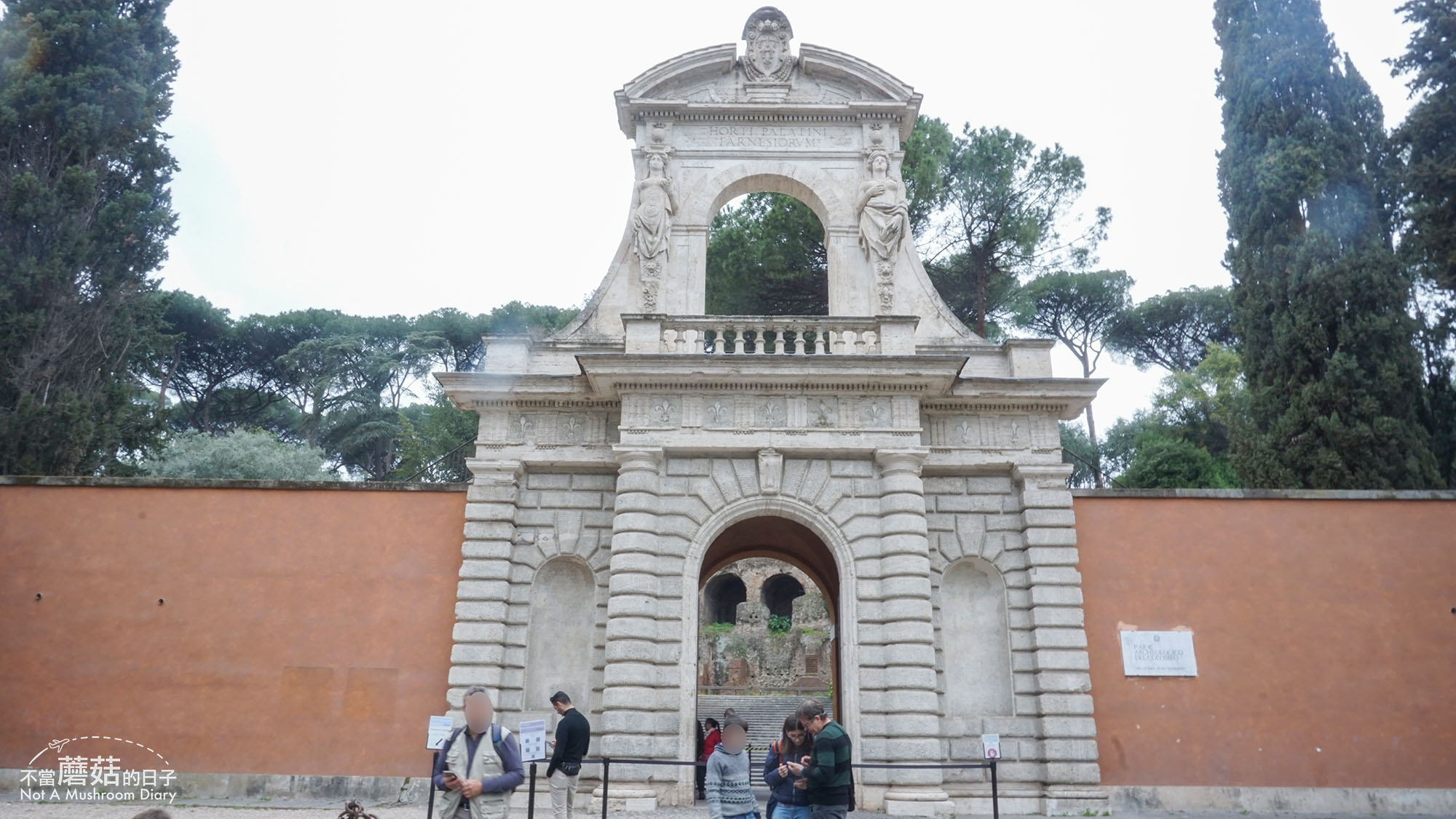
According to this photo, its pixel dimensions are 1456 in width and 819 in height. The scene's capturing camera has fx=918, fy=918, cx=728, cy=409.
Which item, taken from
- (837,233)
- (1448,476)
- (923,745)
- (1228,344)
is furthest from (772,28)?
(1228,344)

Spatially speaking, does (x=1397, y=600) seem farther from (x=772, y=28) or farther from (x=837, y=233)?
(x=772, y=28)

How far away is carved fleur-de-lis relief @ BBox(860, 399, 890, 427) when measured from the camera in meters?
13.5

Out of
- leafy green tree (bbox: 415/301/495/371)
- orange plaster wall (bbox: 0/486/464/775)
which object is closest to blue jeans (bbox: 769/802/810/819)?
orange plaster wall (bbox: 0/486/464/775)


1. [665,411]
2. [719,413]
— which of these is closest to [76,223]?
[665,411]

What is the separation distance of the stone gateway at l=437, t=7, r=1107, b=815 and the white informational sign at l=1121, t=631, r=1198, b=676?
2.94 feet

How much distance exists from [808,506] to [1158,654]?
5567 millimetres

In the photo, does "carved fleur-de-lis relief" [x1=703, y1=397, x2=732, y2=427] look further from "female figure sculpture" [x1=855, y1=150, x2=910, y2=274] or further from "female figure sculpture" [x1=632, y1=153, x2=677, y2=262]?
"female figure sculpture" [x1=855, y1=150, x2=910, y2=274]

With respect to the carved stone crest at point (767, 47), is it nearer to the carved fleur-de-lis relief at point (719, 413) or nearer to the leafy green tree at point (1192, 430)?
the carved fleur-de-lis relief at point (719, 413)

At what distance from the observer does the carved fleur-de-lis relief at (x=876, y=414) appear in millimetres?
13508

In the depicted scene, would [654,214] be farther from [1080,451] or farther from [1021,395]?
[1080,451]

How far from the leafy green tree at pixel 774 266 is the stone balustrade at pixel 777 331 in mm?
13376

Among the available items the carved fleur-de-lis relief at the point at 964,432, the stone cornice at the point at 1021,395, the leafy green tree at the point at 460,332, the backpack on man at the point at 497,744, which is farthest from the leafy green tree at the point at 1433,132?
the leafy green tree at the point at 460,332

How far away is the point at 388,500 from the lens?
1420cm

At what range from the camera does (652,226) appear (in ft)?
48.5
